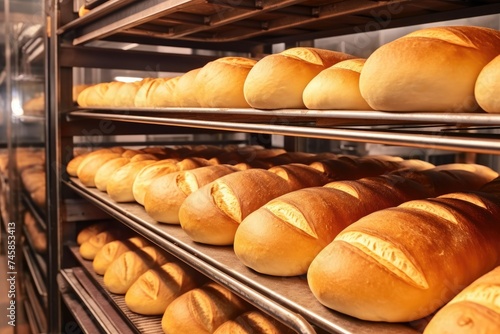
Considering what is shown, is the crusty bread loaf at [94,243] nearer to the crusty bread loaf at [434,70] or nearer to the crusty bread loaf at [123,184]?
the crusty bread loaf at [123,184]

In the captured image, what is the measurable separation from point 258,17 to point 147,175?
34.9 inches

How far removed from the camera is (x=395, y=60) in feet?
3.05

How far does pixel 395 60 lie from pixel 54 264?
256cm

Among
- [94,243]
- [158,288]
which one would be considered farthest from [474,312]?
[94,243]

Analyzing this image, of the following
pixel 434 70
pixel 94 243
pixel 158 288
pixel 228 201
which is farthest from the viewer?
pixel 94 243

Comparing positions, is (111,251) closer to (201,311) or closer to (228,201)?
(201,311)

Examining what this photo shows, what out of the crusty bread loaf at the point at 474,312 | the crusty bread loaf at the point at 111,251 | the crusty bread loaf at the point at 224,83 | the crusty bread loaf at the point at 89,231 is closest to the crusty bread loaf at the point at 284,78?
the crusty bread loaf at the point at 224,83

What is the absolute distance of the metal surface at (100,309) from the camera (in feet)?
6.42

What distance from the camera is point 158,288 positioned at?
1.91 meters

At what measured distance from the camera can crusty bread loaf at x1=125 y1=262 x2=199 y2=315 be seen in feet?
6.22

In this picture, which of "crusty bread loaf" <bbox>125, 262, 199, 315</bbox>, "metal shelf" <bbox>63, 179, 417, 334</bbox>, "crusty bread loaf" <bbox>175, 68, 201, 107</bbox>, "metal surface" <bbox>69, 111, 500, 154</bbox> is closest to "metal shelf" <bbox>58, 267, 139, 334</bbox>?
"crusty bread loaf" <bbox>125, 262, 199, 315</bbox>

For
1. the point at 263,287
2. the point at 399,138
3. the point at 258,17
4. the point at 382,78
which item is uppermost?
the point at 258,17

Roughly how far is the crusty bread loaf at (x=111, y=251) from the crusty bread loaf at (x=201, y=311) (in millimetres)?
702

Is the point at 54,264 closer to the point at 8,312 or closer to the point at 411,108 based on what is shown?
the point at 8,312
